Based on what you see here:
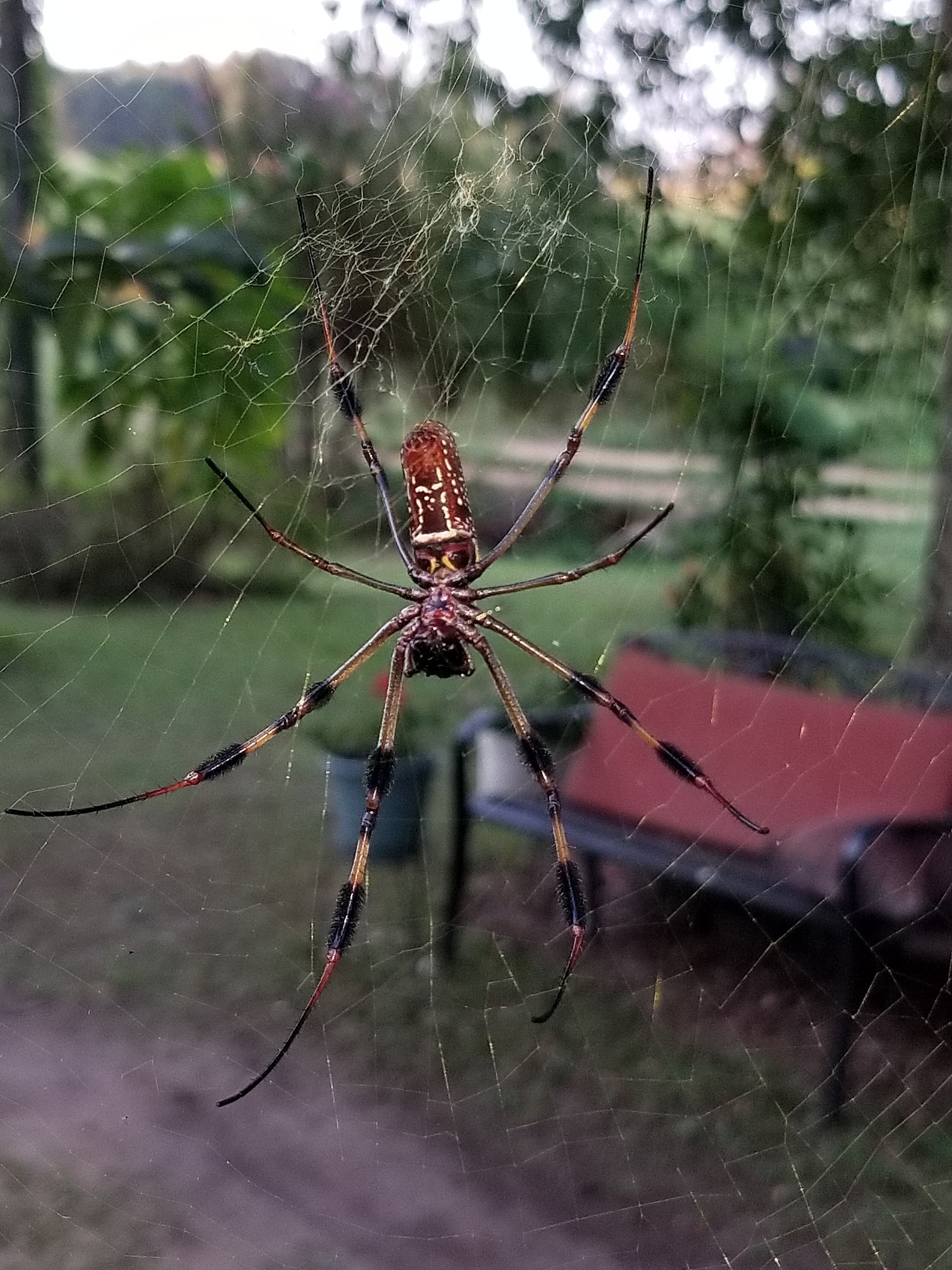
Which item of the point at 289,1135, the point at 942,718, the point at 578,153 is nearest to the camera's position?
the point at 289,1135

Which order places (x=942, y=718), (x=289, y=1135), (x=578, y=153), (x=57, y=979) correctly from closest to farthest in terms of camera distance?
(x=289, y=1135) < (x=57, y=979) < (x=942, y=718) < (x=578, y=153)

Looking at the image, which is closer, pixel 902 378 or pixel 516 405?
pixel 902 378

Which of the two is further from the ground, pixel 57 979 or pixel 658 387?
pixel 658 387

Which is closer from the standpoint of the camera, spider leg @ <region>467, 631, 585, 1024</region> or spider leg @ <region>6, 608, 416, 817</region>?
spider leg @ <region>6, 608, 416, 817</region>

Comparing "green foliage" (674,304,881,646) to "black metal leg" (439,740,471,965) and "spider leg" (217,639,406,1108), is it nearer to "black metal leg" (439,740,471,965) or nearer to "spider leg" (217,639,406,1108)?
"black metal leg" (439,740,471,965)

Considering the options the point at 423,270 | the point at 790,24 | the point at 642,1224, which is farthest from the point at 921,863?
the point at 790,24

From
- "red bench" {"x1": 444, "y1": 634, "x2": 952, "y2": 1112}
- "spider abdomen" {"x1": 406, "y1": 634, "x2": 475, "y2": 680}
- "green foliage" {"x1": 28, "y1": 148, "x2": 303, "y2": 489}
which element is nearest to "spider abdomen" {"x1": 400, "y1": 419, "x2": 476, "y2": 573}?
"spider abdomen" {"x1": 406, "y1": 634, "x2": 475, "y2": 680}

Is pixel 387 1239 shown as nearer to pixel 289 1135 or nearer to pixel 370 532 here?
pixel 289 1135

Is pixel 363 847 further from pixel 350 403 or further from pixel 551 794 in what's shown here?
pixel 350 403
